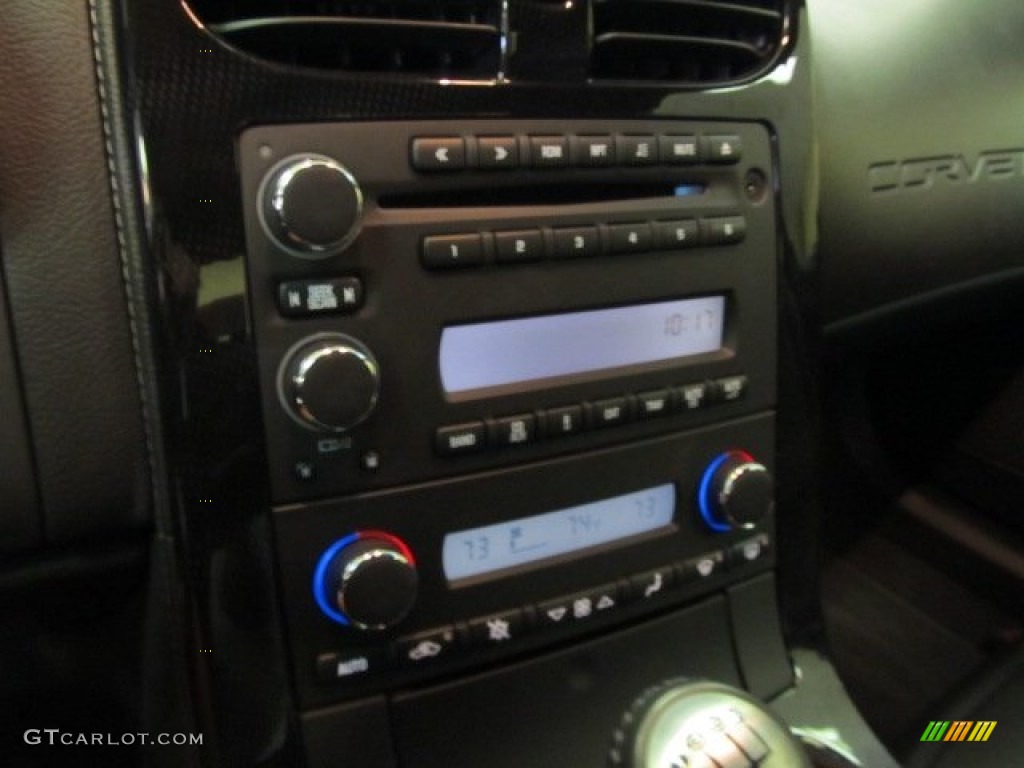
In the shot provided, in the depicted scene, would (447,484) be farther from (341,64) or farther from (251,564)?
(341,64)

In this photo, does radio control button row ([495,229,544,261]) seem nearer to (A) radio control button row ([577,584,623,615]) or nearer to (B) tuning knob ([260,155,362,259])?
(B) tuning knob ([260,155,362,259])

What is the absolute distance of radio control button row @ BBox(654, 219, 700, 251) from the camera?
21.5 inches

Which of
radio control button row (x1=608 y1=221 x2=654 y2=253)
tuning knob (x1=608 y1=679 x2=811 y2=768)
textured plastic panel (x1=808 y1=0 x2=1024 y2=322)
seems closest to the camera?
tuning knob (x1=608 y1=679 x2=811 y2=768)

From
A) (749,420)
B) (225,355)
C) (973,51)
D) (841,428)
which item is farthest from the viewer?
(841,428)

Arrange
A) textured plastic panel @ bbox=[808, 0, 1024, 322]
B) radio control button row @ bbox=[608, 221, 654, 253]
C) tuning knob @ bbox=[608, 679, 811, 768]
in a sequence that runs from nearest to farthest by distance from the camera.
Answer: tuning knob @ bbox=[608, 679, 811, 768] < radio control button row @ bbox=[608, 221, 654, 253] < textured plastic panel @ bbox=[808, 0, 1024, 322]

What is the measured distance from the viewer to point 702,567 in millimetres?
601

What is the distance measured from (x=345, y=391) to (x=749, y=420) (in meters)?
0.29

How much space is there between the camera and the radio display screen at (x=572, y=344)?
0.50 m

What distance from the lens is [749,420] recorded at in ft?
2.02

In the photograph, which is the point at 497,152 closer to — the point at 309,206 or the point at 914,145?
the point at 309,206

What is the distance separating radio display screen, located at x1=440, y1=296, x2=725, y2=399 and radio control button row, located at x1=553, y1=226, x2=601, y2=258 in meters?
0.03

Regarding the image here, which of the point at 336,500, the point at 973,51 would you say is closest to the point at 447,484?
the point at 336,500
